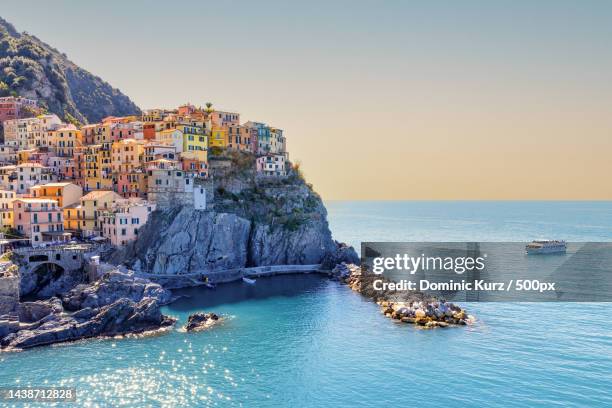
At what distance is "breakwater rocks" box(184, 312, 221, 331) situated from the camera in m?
59.0

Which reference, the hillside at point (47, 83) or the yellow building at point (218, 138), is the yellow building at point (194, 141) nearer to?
the yellow building at point (218, 138)

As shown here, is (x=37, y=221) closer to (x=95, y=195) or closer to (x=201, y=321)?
(x=95, y=195)

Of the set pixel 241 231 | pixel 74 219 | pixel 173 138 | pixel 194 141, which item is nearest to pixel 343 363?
pixel 241 231

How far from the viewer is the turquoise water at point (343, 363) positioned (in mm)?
41688

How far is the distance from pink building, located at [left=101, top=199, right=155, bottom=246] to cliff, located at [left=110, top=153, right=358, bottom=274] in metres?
1.44

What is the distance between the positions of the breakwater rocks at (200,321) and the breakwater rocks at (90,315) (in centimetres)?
280

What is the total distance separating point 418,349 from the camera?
2048 inches

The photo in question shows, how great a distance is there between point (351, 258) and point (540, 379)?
57.2 metres

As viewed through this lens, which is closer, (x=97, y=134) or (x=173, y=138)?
(x=173, y=138)

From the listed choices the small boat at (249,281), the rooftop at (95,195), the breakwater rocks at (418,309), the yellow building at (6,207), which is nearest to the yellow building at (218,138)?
the rooftop at (95,195)

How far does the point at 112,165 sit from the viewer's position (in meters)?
95.0

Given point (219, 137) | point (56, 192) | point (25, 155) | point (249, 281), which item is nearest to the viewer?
point (56, 192)

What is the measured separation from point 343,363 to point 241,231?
4925cm

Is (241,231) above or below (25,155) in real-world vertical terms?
below
